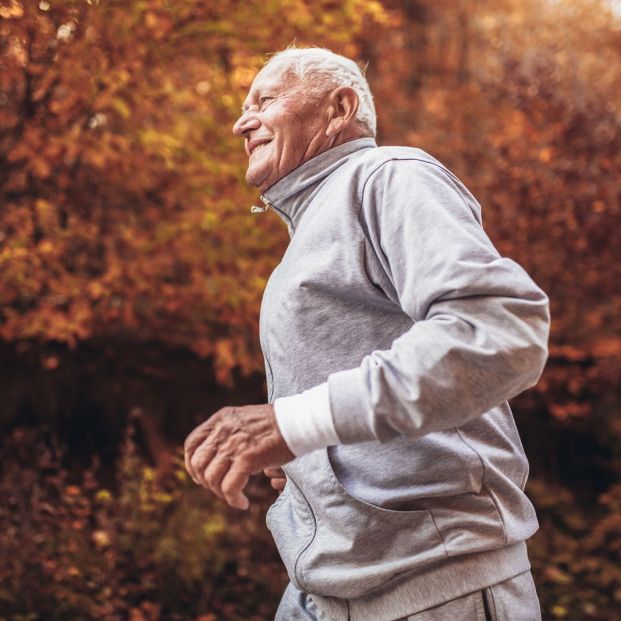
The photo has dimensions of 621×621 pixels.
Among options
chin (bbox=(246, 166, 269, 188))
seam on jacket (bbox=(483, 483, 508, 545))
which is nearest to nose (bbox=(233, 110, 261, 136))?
chin (bbox=(246, 166, 269, 188))

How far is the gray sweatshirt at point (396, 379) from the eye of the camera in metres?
1.18

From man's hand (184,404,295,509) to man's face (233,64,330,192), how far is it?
0.68m

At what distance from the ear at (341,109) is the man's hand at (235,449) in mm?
762

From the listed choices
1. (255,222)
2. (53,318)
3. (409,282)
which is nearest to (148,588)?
(53,318)

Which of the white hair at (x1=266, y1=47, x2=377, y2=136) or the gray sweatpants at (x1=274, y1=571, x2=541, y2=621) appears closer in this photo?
the gray sweatpants at (x1=274, y1=571, x2=541, y2=621)

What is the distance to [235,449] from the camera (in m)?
1.28

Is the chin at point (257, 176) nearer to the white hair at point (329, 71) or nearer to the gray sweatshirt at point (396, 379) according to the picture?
the gray sweatshirt at point (396, 379)

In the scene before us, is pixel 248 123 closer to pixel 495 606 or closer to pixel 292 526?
pixel 292 526

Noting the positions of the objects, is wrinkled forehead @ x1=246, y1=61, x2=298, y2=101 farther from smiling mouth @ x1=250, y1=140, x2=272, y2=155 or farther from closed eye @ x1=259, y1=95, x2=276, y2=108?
smiling mouth @ x1=250, y1=140, x2=272, y2=155

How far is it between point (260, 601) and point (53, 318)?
2418 mm

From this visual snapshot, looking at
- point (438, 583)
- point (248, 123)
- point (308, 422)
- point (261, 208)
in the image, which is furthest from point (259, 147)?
point (438, 583)

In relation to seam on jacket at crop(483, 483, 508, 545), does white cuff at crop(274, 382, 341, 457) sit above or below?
above

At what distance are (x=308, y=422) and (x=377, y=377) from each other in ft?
0.52

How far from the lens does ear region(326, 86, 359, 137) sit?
67.2 inches
